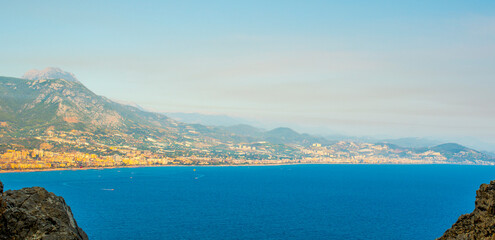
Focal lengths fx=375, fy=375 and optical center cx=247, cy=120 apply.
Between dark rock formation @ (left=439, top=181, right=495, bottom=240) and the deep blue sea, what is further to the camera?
the deep blue sea

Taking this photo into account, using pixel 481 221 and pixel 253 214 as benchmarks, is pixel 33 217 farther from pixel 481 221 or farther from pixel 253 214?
pixel 253 214

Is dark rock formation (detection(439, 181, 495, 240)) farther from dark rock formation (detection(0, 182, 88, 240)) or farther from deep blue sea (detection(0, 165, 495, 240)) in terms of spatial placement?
deep blue sea (detection(0, 165, 495, 240))

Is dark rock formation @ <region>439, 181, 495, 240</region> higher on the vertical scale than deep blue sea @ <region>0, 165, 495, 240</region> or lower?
higher

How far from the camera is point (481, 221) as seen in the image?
31.6 m

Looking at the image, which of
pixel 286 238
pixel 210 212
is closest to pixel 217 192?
pixel 210 212

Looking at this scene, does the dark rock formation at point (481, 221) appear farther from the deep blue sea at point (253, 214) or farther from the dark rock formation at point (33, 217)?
the deep blue sea at point (253, 214)

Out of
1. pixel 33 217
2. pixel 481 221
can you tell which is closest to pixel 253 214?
pixel 481 221

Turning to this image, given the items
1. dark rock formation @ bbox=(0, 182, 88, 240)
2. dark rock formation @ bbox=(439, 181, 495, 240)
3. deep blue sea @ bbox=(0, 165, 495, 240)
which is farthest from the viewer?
deep blue sea @ bbox=(0, 165, 495, 240)

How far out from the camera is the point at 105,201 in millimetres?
158000

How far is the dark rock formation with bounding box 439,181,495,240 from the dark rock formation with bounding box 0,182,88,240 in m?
31.8

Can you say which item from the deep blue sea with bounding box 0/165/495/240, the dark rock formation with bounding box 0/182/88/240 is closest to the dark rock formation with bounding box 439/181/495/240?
the dark rock formation with bounding box 0/182/88/240

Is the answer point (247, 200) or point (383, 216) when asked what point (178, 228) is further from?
point (383, 216)

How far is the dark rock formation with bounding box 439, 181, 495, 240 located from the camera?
30.2 meters

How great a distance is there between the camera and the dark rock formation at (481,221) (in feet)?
99.2
